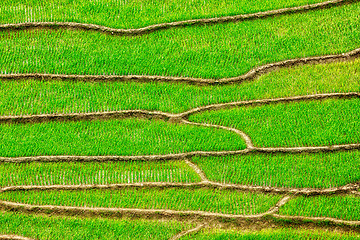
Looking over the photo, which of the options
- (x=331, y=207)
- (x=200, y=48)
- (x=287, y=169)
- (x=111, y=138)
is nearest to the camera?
(x=331, y=207)

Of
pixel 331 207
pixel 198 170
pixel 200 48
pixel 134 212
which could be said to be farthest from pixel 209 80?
pixel 331 207

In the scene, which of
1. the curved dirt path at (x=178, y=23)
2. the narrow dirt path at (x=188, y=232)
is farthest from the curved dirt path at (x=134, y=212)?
the curved dirt path at (x=178, y=23)

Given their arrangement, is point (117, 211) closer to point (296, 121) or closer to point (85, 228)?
point (85, 228)

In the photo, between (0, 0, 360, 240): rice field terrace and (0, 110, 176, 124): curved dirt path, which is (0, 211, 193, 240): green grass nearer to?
(0, 0, 360, 240): rice field terrace

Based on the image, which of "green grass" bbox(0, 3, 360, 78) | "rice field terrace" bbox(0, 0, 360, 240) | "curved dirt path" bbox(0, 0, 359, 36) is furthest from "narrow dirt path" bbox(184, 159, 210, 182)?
"curved dirt path" bbox(0, 0, 359, 36)

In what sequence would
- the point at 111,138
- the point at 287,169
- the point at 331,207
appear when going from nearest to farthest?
the point at 331,207
the point at 287,169
the point at 111,138

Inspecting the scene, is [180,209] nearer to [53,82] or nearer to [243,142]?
[243,142]
